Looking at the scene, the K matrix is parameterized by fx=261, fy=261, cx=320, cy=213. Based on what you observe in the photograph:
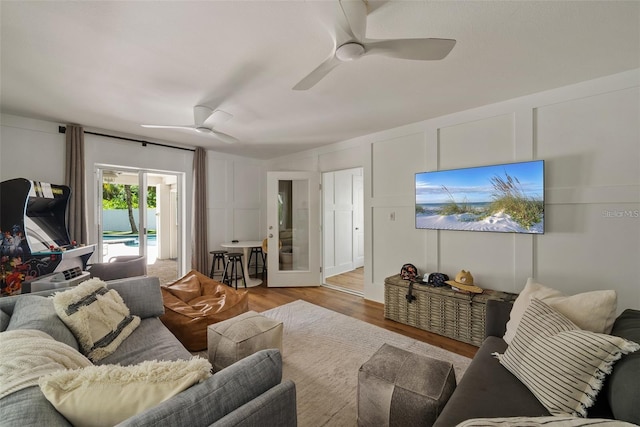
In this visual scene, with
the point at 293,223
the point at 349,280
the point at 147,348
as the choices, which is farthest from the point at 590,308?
the point at 293,223

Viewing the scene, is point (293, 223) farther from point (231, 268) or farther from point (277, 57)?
point (277, 57)

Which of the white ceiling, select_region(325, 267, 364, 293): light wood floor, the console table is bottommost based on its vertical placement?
select_region(325, 267, 364, 293): light wood floor

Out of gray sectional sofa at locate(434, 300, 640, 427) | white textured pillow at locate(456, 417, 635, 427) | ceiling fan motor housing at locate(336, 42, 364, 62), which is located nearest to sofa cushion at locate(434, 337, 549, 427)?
gray sectional sofa at locate(434, 300, 640, 427)

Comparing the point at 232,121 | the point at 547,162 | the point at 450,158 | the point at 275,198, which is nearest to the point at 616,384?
the point at 547,162

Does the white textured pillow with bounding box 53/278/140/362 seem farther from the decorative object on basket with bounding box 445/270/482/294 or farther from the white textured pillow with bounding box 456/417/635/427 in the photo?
the decorative object on basket with bounding box 445/270/482/294

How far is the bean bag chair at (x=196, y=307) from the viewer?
7.68 ft

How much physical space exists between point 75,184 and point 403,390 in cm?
432

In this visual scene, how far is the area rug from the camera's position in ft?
5.73

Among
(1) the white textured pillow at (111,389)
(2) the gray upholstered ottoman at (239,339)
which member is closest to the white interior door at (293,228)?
(2) the gray upholstered ottoman at (239,339)

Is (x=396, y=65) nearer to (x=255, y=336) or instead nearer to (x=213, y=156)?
(x=255, y=336)

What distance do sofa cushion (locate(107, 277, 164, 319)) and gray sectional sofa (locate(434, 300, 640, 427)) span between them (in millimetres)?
2141

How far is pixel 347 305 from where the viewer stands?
3.66 meters

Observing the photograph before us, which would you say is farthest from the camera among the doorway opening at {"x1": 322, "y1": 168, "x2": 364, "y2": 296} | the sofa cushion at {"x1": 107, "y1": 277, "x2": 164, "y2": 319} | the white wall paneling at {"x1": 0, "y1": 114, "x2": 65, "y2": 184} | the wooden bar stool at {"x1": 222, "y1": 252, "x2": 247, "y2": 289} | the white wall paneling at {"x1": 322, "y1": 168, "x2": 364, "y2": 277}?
the white wall paneling at {"x1": 322, "y1": 168, "x2": 364, "y2": 277}

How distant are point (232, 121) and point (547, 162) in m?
3.45
